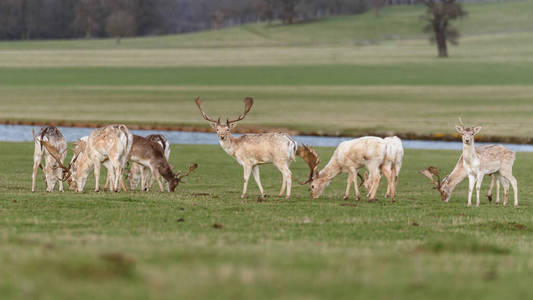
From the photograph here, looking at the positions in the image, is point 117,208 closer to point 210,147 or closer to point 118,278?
point 118,278

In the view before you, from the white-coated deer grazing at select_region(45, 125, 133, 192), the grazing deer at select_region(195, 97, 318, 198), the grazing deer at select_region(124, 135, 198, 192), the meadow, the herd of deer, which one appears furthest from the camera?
the grazing deer at select_region(124, 135, 198, 192)

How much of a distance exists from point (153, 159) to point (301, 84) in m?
60.3

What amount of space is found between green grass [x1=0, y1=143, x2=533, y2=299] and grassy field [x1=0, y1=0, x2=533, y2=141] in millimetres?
30599

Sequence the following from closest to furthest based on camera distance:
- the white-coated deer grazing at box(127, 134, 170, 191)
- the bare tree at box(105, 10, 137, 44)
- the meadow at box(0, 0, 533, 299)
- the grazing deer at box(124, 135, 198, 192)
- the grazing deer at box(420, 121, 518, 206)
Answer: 1. the meadow at box(0, 0, 533, 299)
2. the grazing deer at box(420, 121, 518, 206)
3. the grazing deer at box(124, 135, 198, 192)
4. the white-coated deer grazing at box(127, 134, 170, 191)
5. the bare tree at box(105, 10, 137, 44)

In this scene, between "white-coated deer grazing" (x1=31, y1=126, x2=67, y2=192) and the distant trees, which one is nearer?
"white-coated deer grazing" (x1=31, y1=126, x2=67, y2=192)

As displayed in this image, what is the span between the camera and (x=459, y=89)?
251 ft

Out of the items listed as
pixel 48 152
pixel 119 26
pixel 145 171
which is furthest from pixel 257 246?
pixel 119 26

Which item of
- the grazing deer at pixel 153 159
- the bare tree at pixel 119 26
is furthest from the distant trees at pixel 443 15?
the grazing deer at pixel 153 159

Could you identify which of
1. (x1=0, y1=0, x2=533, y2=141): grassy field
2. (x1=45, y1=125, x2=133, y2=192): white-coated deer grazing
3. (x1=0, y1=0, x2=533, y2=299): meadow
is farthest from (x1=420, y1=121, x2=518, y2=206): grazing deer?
(x1=0, y1=0, x2=533, y2=141): grassy field

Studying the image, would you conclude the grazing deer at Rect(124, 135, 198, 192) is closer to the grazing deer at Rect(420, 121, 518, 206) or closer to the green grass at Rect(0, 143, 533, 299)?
the green grass at Rect(0, 143, 533, 299)

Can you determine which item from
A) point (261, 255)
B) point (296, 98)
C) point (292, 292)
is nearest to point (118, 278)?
point (292, 292)

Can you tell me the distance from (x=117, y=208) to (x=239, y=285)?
968cm

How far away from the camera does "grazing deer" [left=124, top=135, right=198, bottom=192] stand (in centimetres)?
2180

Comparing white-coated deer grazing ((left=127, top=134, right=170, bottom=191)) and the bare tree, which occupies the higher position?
the bare tree
